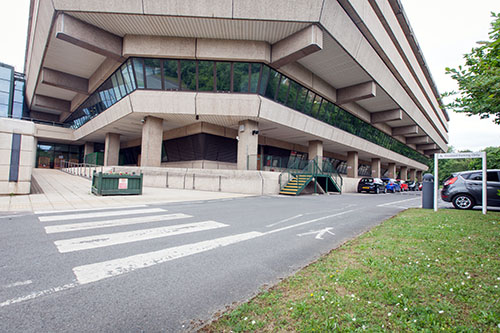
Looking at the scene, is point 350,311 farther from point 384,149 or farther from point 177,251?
point 384,149

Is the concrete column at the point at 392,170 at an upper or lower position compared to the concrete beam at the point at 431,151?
lower

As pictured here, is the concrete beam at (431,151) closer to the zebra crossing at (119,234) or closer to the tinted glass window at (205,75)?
the tinted glass window at (205,75)

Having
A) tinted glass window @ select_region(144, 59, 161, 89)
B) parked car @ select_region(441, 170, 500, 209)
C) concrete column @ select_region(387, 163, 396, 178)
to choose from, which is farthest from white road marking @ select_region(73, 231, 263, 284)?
concrete column @ select_region(387, 163, 396, 178)

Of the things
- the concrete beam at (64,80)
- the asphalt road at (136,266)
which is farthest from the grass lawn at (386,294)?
the concrete beam at (64,80)

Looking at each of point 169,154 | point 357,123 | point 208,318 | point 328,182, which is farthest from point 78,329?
point 357,123

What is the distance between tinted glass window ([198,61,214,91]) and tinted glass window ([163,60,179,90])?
6.25 feet

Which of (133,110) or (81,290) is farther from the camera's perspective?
(133,110)

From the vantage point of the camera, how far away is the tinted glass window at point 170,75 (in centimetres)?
1961

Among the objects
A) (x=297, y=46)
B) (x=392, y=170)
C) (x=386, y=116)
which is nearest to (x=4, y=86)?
(x=297, y=46)

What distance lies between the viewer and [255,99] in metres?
19.3

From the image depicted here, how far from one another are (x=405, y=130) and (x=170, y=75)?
40.6m

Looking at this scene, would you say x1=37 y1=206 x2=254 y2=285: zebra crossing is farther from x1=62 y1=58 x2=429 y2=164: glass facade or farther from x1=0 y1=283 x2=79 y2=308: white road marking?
x1=62 y1=58 x2=429 y2=164: glass facade

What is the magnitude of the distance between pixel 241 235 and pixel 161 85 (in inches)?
709

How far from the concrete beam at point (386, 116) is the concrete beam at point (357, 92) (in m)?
9.11
